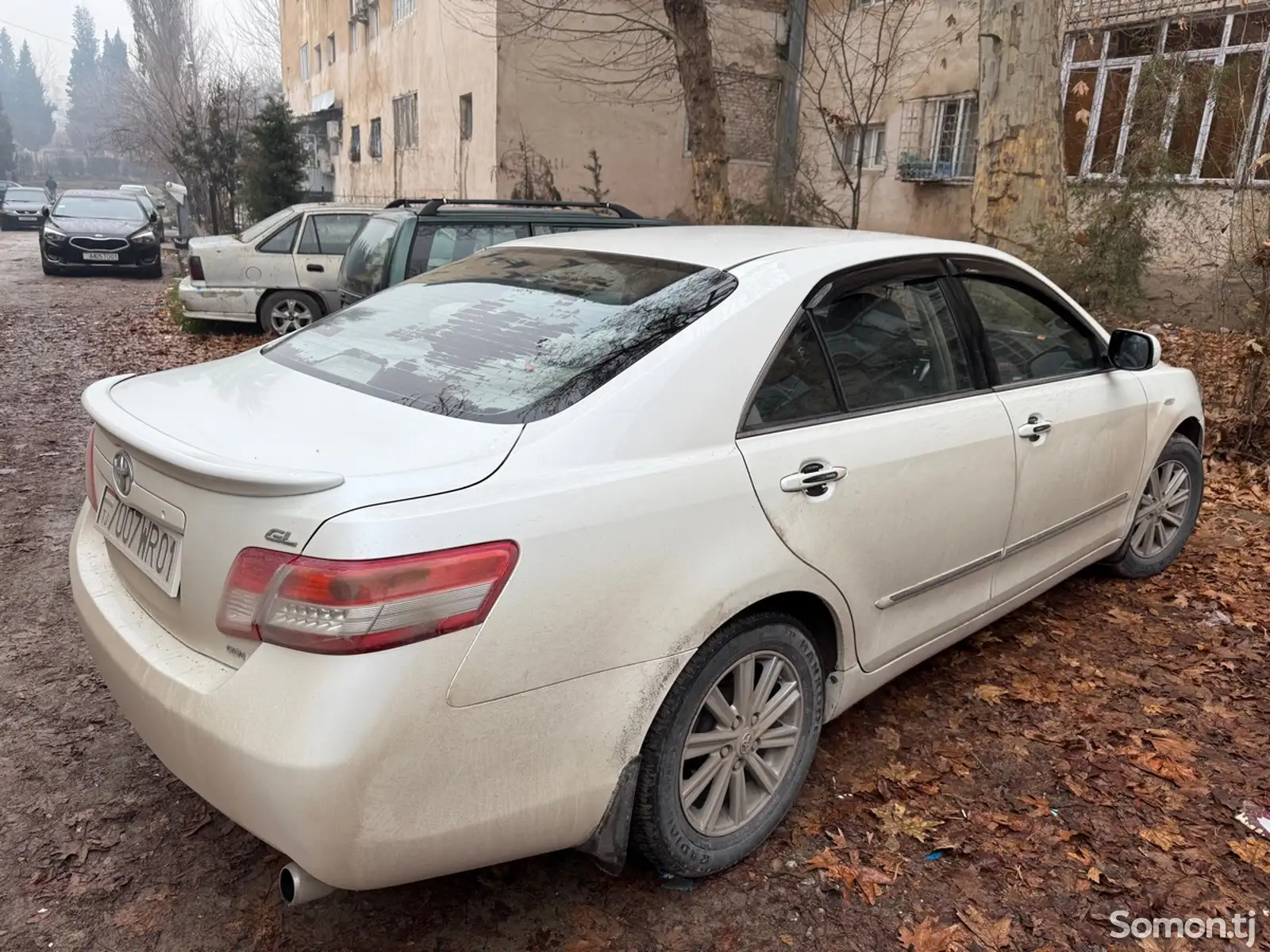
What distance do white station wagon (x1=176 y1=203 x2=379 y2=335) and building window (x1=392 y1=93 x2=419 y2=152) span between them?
9467 mm

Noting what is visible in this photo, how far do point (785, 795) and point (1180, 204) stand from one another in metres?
9.96

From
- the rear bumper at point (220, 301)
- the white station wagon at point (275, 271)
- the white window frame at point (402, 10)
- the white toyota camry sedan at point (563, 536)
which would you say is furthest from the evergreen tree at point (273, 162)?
the white toyota camry sedan at point (563, 536)

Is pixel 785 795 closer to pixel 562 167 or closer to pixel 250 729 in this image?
pixel 250 729

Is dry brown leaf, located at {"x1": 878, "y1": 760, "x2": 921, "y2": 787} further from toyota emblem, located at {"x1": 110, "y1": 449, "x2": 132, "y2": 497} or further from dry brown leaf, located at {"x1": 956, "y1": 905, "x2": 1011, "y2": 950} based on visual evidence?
toyota emblem, located at {"x1": 110, "y1": 449, "x2": 132, "y2": 497}

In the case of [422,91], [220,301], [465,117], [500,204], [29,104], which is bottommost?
[220,301]

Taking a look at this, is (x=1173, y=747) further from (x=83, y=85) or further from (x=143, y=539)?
(x=83, y=85)

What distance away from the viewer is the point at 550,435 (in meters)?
2.16

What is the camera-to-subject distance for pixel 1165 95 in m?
10.5

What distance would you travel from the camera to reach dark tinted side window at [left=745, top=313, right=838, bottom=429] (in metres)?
2.54

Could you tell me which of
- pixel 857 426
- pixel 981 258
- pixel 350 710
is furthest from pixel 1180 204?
pixel 350 710

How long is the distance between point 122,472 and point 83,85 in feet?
549

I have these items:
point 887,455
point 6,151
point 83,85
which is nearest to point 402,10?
point 887,455

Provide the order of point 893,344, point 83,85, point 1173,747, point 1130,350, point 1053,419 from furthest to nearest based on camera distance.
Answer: point 83,85
point 1130,350
point 1053,419
point 1173,747
point 893,344

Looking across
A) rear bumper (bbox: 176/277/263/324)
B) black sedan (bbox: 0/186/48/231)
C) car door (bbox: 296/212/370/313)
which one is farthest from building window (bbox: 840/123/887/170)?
black sedan (bbox: 0/186/48/231)
